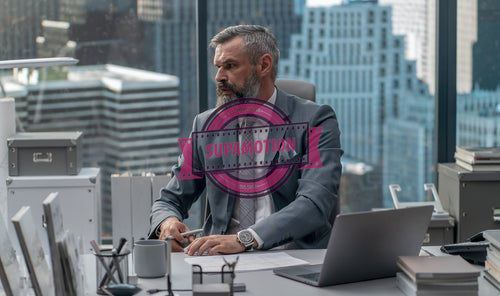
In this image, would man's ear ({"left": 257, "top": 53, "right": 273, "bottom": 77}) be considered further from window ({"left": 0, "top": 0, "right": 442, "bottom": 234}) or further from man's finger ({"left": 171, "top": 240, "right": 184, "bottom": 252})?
window ({"left": 0, "top": 0, "right": 442, "bottom": 234})

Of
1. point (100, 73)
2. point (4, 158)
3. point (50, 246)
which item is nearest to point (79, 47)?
point (100, 73)

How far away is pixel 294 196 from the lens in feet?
8.29

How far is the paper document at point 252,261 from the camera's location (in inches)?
77.1

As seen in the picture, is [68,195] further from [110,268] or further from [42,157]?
[110,268]

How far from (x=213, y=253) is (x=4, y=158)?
1715 millimetres

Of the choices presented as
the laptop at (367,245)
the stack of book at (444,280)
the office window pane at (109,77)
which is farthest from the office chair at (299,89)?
the office window pane at (109,77)

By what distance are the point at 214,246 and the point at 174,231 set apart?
0.20m

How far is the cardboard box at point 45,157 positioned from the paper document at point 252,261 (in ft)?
5.35

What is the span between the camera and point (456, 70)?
13.6 feet

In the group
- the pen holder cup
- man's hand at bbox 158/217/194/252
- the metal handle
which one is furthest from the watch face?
the metal handle

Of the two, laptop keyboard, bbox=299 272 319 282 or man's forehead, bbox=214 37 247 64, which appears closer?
laptop keyboard, bbox=299 272 319 282

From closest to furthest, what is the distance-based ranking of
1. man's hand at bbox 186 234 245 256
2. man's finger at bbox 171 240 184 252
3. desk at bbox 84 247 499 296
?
desk at bbox 84 247 499 296, man's hand at bbox 186 234 245 256, man's finger at bbox 171 240 184 252

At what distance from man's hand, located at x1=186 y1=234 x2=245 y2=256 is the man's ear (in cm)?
75

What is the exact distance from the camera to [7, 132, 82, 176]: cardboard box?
3.50 metres
